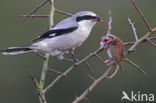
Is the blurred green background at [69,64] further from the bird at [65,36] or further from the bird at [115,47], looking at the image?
the bird at [115,47]

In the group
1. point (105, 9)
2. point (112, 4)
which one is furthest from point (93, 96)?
point (112, 4)

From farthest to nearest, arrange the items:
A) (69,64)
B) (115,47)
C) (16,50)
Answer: (69,64)
(16,50)
(115,47)

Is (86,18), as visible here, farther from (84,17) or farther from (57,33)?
(57,33)

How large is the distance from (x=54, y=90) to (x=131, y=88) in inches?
75.8

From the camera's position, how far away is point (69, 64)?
899 cm

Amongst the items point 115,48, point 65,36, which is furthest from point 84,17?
point 115,48

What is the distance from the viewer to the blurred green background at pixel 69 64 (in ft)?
31.1

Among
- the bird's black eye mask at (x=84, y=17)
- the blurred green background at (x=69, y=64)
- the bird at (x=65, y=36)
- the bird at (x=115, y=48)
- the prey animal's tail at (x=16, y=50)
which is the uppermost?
the bird at (x=115, y=48)

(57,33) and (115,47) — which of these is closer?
(115,47)

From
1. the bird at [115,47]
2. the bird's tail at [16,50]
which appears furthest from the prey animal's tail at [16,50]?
the bird at [115,47]

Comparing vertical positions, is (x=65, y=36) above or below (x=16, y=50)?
below

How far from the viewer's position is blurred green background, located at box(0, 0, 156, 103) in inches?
373

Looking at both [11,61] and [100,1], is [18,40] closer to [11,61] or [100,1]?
[11,61]

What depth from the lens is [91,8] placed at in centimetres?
1244
